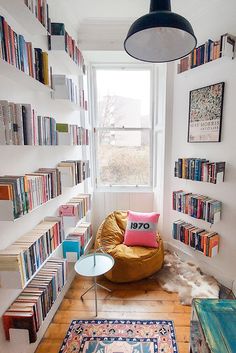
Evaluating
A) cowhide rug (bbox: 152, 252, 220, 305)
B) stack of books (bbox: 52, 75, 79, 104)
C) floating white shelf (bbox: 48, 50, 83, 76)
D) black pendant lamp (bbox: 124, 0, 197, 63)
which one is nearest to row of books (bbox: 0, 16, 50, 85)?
stack of books (bbox: 52, 75, 79, 104)

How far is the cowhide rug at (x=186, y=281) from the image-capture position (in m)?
1.99

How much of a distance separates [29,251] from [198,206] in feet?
5.29

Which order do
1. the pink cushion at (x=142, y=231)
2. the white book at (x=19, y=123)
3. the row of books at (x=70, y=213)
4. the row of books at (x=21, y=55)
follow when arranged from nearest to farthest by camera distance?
the row of books at (x=21, y=55), the white book at (x=19, y=123), the row of books at (x=70, y=213), the pink cushion at (x=142, y=231)

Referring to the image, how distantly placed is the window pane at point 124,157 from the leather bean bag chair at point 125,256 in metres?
0.74

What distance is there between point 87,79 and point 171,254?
2.57 m

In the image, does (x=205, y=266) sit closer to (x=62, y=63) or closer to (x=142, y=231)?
(x=142, y=231)

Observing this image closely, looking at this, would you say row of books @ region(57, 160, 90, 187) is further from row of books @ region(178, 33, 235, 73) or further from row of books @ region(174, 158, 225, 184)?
row of books @ region(178, 33, 235, 73)

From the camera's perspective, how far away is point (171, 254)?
270cm

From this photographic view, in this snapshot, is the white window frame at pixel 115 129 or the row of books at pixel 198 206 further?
the white window frame at pixel 115 129

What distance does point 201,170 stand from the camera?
81.4 inches

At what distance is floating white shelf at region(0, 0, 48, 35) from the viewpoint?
3.67 ft

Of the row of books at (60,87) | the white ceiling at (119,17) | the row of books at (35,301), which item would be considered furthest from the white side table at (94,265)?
the white ceiling at (119,17)

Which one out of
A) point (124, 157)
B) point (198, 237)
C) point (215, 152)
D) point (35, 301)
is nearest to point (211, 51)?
point (215, 152)

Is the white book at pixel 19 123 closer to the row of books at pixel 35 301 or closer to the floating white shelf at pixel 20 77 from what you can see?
the floating white shelf at pixel 20 77
